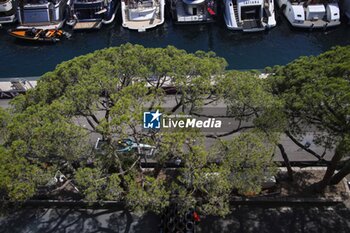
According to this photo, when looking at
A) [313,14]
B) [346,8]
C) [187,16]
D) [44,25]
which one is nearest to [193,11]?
[187,16]

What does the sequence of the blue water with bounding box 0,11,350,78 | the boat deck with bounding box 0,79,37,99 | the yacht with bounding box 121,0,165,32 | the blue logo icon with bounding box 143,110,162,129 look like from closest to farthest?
the blue logo icon with bounding box 143,110,162,129
the boat deck with bounding box 0,79,37,99
the blue water with bounding box 0,11,350,78
the yacht with bounding box 121,0,165,32

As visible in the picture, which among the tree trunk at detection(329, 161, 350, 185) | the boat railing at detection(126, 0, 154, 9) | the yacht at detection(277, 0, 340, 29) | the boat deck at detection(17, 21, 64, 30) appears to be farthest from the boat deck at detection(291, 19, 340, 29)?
the boat deck at detection(17, 21, 64, 30)

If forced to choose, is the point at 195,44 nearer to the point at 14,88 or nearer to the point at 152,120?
the point at 14,88

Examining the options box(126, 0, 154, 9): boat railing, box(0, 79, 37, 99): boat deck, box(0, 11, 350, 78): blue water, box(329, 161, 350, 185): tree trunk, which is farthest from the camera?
box(126, 0, 154, 9): boat railing

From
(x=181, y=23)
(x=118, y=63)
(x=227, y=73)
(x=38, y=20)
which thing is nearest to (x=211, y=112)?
(x=227, y=73)

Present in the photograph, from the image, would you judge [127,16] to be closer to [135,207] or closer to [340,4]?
[340,4]

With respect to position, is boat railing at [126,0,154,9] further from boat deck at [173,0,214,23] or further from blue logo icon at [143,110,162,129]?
blue logo icon at [143,110,162,129]

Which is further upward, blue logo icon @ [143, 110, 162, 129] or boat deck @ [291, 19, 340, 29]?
blue logo icon @ [143, 110, 162, 129]

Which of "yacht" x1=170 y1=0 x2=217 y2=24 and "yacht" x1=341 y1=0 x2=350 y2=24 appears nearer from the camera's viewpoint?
"yacht" x1=341 y1=0 x2=350 y2=24
